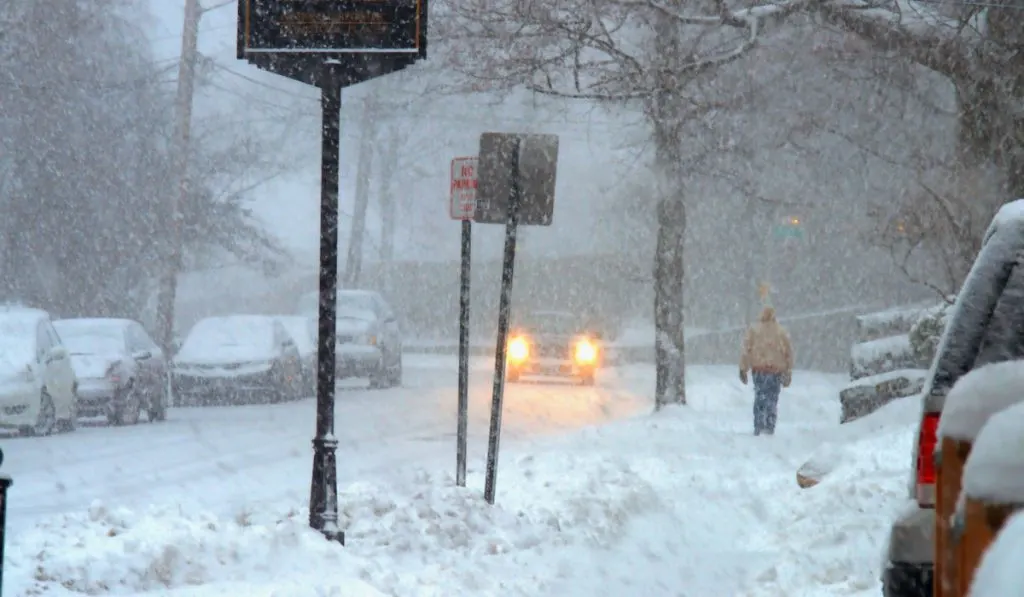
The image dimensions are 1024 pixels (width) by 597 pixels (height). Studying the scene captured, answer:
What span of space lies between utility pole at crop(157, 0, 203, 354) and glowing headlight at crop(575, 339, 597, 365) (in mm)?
8049

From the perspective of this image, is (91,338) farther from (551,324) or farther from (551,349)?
(551,324)

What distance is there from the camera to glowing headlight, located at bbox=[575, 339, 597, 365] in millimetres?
28797

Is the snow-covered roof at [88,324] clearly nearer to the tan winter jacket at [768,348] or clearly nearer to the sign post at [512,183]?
the tan winter jacket at [768,348]

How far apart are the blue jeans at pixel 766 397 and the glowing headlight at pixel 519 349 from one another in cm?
1061

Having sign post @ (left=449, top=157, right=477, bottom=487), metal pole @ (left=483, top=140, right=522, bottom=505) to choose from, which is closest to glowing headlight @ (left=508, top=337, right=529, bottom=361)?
sign post @ (left=449, top=157, right=477, bottom=487)

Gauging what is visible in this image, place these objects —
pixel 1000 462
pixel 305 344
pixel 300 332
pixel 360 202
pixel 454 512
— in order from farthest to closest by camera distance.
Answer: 1. pixel 360 202
2. pixel 300 332
3. pixel 305 344
4. pixel 454 512
5. pixel 1000 462

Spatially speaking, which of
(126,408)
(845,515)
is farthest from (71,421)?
(845,515)

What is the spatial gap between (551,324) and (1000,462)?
86.3 feet

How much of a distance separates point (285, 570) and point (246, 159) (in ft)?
98.0

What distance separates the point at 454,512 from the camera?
389 inches

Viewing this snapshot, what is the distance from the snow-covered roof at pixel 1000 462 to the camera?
277 cm

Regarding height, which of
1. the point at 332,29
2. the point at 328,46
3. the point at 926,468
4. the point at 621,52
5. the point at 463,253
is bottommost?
the point at 926,468

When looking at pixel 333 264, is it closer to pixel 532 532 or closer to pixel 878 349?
pixel 532 532

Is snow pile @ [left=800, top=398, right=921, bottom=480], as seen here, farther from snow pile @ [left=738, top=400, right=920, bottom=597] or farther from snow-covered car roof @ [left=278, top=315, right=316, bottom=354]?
snow-covered car roof @ [left=278, top=315, right=316, bottom=354]
